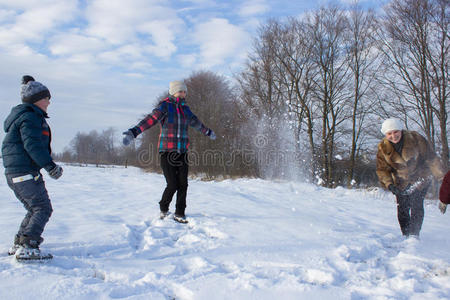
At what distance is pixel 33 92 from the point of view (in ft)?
8.40

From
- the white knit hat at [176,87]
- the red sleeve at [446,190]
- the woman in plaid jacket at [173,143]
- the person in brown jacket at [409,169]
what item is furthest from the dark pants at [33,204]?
the person in brown jacket at [409,169]

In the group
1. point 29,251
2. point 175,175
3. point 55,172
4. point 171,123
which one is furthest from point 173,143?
point 29,251

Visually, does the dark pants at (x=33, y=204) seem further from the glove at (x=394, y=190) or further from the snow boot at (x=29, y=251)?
the glove at (x=394, y=190)

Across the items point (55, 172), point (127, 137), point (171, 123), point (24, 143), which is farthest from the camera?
point (171, 123)

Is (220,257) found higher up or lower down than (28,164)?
lower down

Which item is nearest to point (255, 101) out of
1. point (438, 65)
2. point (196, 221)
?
point (438, 65)

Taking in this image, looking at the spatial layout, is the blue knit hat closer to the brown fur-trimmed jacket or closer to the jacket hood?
the jacket hood

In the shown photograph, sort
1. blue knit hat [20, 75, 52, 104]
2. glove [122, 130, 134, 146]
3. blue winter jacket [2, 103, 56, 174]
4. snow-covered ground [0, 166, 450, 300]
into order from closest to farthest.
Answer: snow-covered ground [0, 166, 450, 300] → blue winter jacket [2, 103, 56, 174] → blue knit hat [20, 75, 52, 104] → glove [122, 130, 134, 146]

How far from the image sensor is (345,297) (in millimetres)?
1972

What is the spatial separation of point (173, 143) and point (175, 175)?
43 cm

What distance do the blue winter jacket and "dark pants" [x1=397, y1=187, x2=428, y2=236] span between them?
392 centimetres

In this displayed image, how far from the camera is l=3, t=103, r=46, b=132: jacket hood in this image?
8.01 feet

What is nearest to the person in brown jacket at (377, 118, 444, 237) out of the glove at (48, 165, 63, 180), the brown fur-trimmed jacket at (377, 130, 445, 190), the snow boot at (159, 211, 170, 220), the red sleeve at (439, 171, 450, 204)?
the brown fur-trimmed jacket at (377, 130, 445, 190)

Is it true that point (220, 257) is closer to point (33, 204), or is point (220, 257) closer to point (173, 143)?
point (33, 204)
